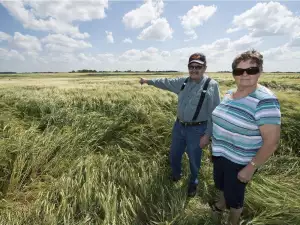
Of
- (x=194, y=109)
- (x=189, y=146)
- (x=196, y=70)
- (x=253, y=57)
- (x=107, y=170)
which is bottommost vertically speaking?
(x=107, y=170)

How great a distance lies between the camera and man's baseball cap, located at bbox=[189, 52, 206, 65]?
3359mm

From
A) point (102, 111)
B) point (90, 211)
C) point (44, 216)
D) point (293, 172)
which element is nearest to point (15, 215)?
point (44, 216)

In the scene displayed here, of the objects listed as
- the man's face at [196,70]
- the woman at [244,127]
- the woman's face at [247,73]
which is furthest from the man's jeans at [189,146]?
the woman's face at [247,73]

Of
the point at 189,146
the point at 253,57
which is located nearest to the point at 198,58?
the point at 253,57

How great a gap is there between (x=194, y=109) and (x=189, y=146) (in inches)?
23.9

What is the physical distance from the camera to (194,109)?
11.3ft

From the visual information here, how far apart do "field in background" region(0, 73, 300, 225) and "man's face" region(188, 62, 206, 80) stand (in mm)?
1802

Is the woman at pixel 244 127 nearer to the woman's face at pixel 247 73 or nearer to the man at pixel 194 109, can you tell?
the woman's face at pixel 247 73

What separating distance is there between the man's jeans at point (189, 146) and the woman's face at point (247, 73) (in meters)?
1.38

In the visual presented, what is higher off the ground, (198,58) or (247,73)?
(198,58)

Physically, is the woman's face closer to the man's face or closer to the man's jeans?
the man's face

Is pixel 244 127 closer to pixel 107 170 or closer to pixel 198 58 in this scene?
pixel 198 58

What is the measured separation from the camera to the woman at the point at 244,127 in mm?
2076

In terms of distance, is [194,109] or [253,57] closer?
[253,57]
